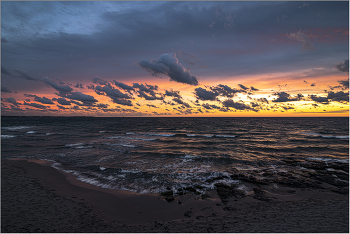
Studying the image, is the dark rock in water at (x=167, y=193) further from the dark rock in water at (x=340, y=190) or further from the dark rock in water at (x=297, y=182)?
the dark rock in water at (x=340, y=190)

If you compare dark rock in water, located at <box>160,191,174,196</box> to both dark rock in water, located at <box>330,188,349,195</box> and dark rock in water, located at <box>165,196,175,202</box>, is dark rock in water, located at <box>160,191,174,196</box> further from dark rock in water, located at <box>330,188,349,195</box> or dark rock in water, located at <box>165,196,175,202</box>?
dark rock in water, located at <box>330,188,349,195</box>

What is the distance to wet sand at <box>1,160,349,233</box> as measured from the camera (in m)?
7.00

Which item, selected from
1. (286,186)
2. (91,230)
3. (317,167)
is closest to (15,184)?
(91,230)

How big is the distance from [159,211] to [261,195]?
6.78 m

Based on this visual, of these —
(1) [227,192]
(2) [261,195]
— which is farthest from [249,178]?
(1) [227,192]

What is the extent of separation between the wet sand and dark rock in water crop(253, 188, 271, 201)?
60 mm

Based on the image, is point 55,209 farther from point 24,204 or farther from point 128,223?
point 128,223

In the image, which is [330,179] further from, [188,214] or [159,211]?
[159,211]

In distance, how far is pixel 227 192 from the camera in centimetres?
1084

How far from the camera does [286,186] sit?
38.5 ft

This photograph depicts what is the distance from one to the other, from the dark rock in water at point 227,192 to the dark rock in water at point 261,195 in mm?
886

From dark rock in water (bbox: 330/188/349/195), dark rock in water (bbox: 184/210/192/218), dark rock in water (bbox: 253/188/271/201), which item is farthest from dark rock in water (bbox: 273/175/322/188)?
dark rock in water (bbox: 184/210/192/218)

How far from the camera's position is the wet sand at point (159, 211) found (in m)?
7.00

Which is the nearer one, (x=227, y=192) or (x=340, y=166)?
(x=227, y=192)
